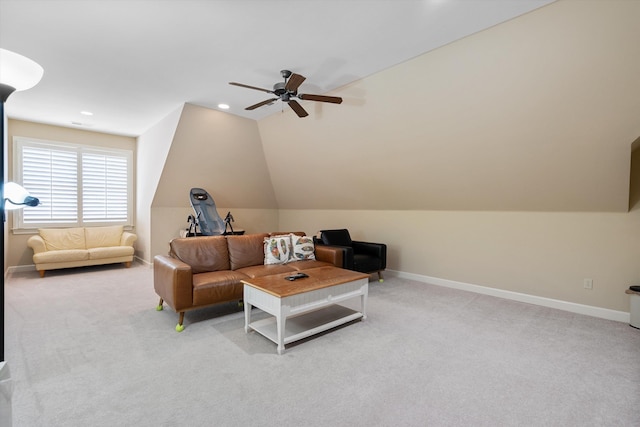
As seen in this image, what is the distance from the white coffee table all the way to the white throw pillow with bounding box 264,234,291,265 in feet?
2.72

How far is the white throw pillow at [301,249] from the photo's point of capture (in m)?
4.44

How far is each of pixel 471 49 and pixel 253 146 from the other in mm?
4238

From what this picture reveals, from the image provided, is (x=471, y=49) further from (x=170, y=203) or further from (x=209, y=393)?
(x=170, y=203)

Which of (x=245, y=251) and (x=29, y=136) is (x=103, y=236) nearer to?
(x=29, y=136)

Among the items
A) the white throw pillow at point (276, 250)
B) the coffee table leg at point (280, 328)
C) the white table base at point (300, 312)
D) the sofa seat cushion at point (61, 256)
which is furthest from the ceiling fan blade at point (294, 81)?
the sofa seat cushion at point (61, 256)

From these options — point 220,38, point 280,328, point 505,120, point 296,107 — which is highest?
point 220,38

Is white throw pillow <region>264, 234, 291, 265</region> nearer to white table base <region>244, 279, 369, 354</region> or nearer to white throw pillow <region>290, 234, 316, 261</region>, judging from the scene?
white throw pillow <region>290, 234, 316, 261</region>

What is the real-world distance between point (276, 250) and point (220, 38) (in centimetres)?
259

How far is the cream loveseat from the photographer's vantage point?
17.7 ft

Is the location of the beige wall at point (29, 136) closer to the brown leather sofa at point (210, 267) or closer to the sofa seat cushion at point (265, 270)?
the brown leather sofa at point (210, 267)

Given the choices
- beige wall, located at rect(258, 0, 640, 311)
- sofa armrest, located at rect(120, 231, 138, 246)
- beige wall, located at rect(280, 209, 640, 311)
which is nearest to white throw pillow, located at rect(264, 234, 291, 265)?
beige wall, located at rect(258, 0, 640, 311)

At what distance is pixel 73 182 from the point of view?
20.5 feet

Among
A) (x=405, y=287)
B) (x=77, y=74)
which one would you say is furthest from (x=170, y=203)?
(x=405, y=287)

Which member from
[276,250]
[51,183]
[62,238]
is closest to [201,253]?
[276,250]
